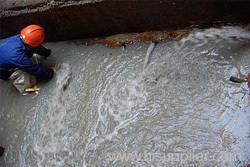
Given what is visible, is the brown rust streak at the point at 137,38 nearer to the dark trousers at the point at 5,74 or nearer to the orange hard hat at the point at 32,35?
the orange hard hat at the point at 32,35

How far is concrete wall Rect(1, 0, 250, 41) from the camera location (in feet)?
11.4

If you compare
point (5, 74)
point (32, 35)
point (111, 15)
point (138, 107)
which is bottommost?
point (138, 107)

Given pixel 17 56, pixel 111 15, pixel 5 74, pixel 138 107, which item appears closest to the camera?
pixel 138 107

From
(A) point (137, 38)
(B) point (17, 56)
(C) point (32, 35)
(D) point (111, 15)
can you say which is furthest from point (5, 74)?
(A) point (137, 38)

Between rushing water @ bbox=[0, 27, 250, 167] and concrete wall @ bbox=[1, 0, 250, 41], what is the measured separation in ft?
0.83

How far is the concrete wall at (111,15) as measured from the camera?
11.4ft

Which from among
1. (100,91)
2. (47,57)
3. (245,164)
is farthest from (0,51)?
(245,164)

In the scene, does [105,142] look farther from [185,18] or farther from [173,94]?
[185,18]

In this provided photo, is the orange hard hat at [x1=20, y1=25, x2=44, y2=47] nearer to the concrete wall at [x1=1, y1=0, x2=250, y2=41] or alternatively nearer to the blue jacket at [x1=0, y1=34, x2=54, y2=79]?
the blue jacket at [x1=0, y1=34, x2=54, y2=79]

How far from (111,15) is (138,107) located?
1390 mm

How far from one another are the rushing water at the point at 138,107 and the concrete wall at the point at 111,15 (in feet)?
0.83

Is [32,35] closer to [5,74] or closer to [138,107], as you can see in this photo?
[5,74]

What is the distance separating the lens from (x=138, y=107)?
11.6 feet

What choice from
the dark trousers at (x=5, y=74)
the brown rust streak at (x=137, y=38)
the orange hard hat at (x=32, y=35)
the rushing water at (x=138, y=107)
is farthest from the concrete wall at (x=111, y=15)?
the dark trousers at (x=5, y=74)
